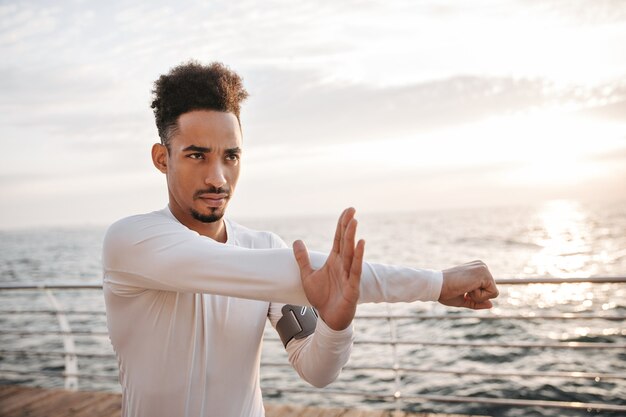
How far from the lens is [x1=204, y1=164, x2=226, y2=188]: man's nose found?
4.62 feet

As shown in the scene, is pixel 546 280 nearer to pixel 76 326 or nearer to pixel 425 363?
pixel 425 363

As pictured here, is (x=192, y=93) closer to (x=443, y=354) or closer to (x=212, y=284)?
(x=212, y=284)

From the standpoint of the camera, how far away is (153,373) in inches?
52.3

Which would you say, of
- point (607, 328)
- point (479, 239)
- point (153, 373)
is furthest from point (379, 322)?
point (479, 239)

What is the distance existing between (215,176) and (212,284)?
362 mm

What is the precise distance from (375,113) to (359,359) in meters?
32.5

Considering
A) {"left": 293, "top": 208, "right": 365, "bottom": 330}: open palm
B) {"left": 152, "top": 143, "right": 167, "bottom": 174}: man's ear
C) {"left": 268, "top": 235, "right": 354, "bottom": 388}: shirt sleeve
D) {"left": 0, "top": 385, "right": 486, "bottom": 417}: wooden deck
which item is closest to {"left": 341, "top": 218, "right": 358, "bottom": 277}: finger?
{"left": 293, "top": 208, "right": 365, "bottom": 330}: open palm

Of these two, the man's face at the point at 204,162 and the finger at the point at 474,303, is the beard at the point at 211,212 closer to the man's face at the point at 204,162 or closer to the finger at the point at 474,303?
the man's face at the point at 204,162

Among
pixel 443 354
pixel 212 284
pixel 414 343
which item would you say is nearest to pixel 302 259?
pixel 212 284

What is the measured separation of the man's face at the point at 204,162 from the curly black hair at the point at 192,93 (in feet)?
0.09

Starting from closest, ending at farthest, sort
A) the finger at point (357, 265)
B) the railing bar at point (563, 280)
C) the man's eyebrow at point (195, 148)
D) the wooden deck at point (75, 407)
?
the finger at point (357, 265) → the man's eyebrow at point (195, 148) → the railing bar at point (563, 280) → the wooden deck at point (75, 407)

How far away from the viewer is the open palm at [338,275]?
1.07m

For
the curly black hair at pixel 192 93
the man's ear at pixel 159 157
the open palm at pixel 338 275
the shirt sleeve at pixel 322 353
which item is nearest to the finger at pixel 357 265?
the open palm at pixel 338 275

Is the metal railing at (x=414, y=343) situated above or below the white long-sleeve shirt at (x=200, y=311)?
below
